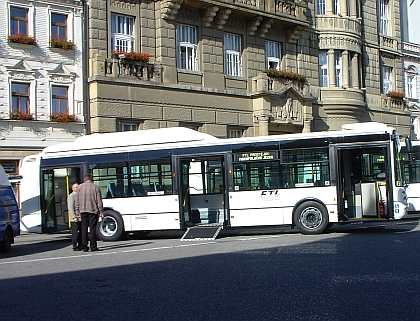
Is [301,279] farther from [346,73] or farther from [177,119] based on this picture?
[346,73]

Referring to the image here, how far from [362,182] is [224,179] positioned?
3.80m

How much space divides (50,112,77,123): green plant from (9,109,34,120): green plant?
0.92 metres

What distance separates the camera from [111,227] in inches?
733

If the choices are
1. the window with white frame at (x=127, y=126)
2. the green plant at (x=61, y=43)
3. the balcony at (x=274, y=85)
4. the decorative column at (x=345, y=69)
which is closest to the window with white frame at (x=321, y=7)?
the decorative column at (x=345, y=69)

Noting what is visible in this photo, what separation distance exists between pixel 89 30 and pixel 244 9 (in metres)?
8.02

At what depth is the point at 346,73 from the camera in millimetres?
35094

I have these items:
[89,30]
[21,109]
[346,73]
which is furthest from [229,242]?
[346,73]

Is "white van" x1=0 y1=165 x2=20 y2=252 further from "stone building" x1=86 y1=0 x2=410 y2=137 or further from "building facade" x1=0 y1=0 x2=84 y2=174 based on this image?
"stone building" x1=86 y1=0 x2=410 y2=137

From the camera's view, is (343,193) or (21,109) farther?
(21,109)

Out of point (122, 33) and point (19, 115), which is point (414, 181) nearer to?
point (122, 33)

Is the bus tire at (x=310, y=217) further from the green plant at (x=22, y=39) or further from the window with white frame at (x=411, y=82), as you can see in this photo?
the window with white frame at (x=411, y=82)

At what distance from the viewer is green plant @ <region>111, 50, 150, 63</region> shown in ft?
86.5

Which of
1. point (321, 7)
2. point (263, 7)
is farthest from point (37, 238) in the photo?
point (321, 7)

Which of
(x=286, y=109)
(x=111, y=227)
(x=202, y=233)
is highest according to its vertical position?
(x=286, y=109)
